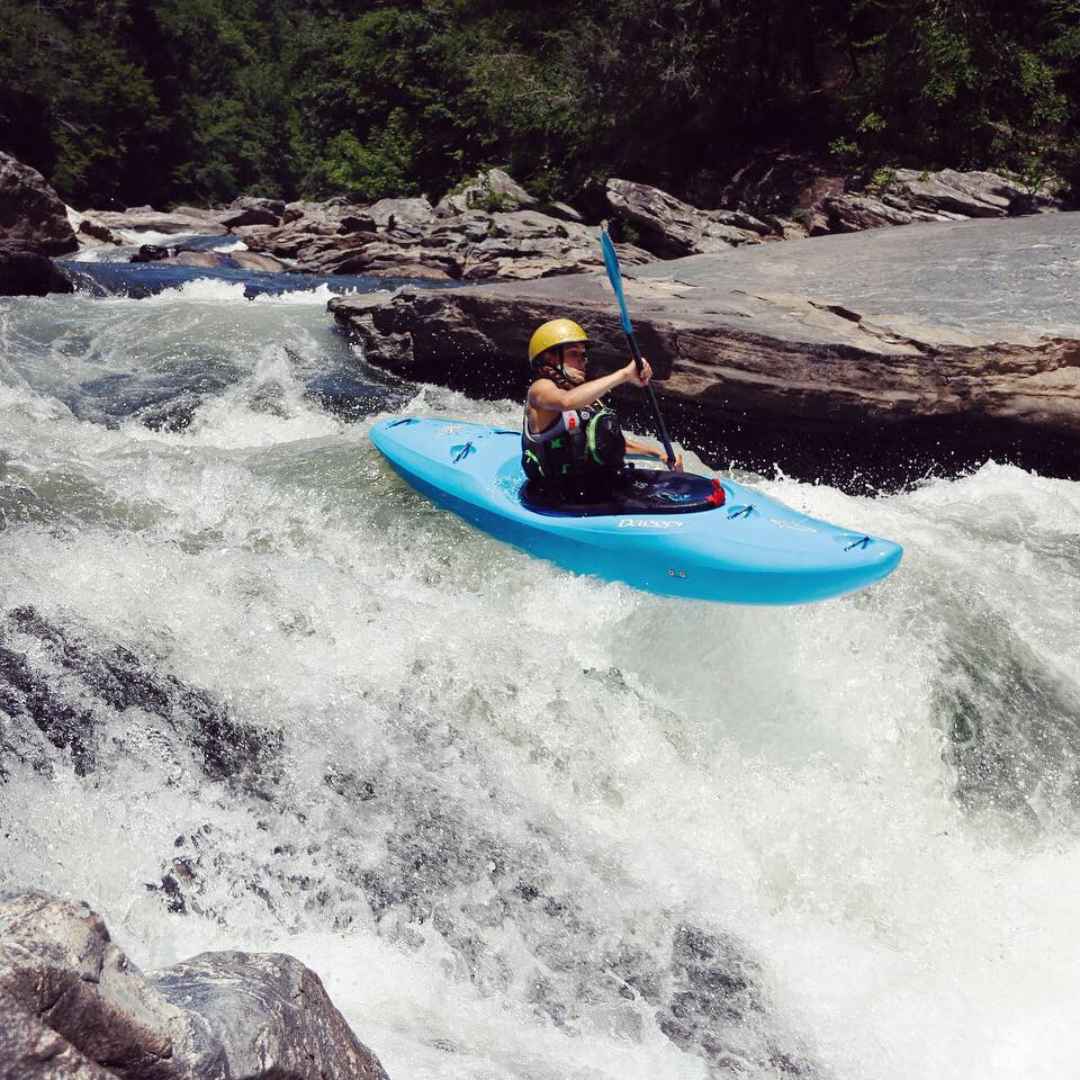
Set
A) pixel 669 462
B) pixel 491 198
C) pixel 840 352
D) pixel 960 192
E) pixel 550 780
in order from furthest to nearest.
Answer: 1. pixel 491 198
2. pixel 960 192
3. pixel 840 352
4. pixel 669 462
5. pixel 550 780

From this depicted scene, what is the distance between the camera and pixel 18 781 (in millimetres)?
2490

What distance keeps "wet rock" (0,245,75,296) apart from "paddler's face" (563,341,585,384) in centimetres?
779

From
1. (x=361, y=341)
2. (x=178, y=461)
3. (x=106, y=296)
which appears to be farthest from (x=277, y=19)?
(x=178, y=461)

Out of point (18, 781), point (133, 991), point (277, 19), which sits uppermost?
point (133, 991)

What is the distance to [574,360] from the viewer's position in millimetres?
3949

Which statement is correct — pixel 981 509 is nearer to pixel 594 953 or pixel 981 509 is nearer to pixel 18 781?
pixel 594 953

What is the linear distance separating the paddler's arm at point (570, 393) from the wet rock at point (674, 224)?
389 inches

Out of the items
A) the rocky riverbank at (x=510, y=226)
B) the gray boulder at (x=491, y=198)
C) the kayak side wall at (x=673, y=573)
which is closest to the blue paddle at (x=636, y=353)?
the kayak side wall at (x=673, y=573)

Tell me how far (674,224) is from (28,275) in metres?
8.04

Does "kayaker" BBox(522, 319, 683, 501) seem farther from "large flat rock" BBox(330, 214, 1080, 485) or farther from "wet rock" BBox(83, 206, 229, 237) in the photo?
"wet rock" BBox(83, 206, 229, 237)

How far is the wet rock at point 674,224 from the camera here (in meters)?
13.4

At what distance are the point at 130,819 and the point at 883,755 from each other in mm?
2351

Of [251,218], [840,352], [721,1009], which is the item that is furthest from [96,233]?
[721,1009]

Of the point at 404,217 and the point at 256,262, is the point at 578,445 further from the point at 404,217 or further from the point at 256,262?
the point at 404,217
